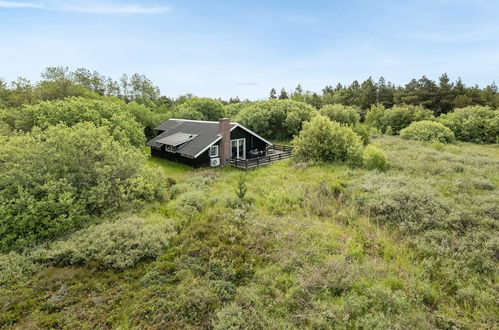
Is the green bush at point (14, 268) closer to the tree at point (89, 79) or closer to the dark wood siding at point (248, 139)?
the dark wood siding at point (248, 139)

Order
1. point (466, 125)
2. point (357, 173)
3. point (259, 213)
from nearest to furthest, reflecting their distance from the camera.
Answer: point (259, 213) < point (357, 173) < point (466, 125)

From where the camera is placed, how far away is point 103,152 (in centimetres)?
1342

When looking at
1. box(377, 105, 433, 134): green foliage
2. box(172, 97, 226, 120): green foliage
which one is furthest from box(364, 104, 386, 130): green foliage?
box(172, 97, 226, 120): green foliage

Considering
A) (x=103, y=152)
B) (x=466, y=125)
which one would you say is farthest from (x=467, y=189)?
(x=466, y=125)

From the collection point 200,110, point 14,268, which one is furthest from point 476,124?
point 14,268

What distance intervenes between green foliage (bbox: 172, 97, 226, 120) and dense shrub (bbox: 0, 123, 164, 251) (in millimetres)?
23308

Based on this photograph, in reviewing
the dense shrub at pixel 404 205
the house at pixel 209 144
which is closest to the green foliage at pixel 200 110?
the house at pixel 209 144

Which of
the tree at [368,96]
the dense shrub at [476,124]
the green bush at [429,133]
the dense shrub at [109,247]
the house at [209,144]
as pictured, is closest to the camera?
the dense shrub at [109,247]

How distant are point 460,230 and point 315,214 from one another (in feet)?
19.0

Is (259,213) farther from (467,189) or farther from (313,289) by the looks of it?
(467,189)

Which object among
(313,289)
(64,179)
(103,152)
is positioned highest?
(103,152)

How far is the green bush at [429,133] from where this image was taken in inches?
1253

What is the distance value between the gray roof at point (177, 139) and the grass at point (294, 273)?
11119 millimetres

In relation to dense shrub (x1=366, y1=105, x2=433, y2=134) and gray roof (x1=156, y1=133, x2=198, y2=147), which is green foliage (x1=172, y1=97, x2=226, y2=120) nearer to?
gray roof (x1=156, y1=133, x2=198, y2=147)
